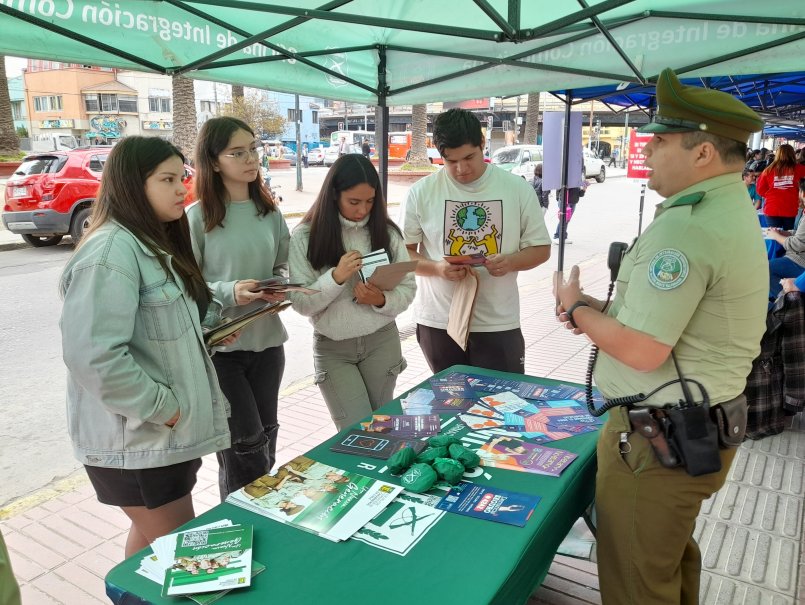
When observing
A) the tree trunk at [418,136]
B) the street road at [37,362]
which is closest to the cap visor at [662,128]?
the street road at [37,362]

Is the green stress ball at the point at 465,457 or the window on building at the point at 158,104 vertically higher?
the window on building at the point at 158,104

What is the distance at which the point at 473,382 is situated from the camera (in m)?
2.64

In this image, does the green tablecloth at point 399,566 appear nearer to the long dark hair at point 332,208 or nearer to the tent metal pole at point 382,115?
the long dark hair at point 332,208

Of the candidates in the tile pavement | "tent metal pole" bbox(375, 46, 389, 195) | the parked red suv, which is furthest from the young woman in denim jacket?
the parked red suv

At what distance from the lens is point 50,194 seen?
10.3 metres

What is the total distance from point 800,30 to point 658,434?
9.13ft

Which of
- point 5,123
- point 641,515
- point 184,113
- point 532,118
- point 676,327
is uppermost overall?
point 532,118

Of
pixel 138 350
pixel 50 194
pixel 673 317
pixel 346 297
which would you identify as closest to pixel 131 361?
pixel 138 350

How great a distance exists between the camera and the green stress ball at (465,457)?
1.84 meters

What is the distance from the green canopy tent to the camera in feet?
9.19

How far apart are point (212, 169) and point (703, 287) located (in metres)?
1.90

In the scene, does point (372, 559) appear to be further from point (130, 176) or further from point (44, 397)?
point (44, 397)

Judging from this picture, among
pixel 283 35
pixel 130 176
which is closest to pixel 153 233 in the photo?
pixel 130 176

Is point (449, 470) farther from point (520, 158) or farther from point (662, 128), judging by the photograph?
point (520, 158)
